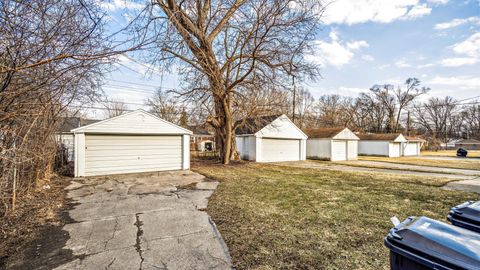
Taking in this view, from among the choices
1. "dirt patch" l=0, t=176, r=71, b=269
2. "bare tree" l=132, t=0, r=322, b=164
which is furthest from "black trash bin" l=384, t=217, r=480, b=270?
"bare tree" l=132, t=0, r=322, b=164

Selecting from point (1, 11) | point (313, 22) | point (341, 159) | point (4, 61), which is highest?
point (313, 22)

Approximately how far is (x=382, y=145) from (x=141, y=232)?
28.0 meters

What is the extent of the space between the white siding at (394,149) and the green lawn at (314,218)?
20430 millimetres

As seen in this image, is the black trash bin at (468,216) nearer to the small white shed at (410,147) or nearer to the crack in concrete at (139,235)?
the crack in concrete at (139,235)

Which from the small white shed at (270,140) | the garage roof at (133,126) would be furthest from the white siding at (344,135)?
the garage roof at (133,126)

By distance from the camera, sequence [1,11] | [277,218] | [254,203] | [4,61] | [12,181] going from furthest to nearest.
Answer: [254,203] < [12,181] < [277,218] < [4,61] < [1,11]

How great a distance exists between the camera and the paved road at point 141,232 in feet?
9.57

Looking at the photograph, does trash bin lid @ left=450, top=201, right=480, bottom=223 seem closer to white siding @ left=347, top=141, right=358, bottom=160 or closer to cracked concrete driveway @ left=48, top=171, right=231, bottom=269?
cracked concrete driveway @ left=48, top=171, right=231, bottom=269

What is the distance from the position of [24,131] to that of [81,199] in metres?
2.29

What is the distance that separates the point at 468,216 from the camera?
2234mm

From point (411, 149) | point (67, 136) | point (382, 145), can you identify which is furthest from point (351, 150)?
point (67, 136)

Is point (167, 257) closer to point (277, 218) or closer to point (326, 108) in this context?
point (277, 218)

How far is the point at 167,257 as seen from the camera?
9.82 feet

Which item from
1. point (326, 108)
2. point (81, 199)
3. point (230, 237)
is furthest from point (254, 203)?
point (326, 108)
